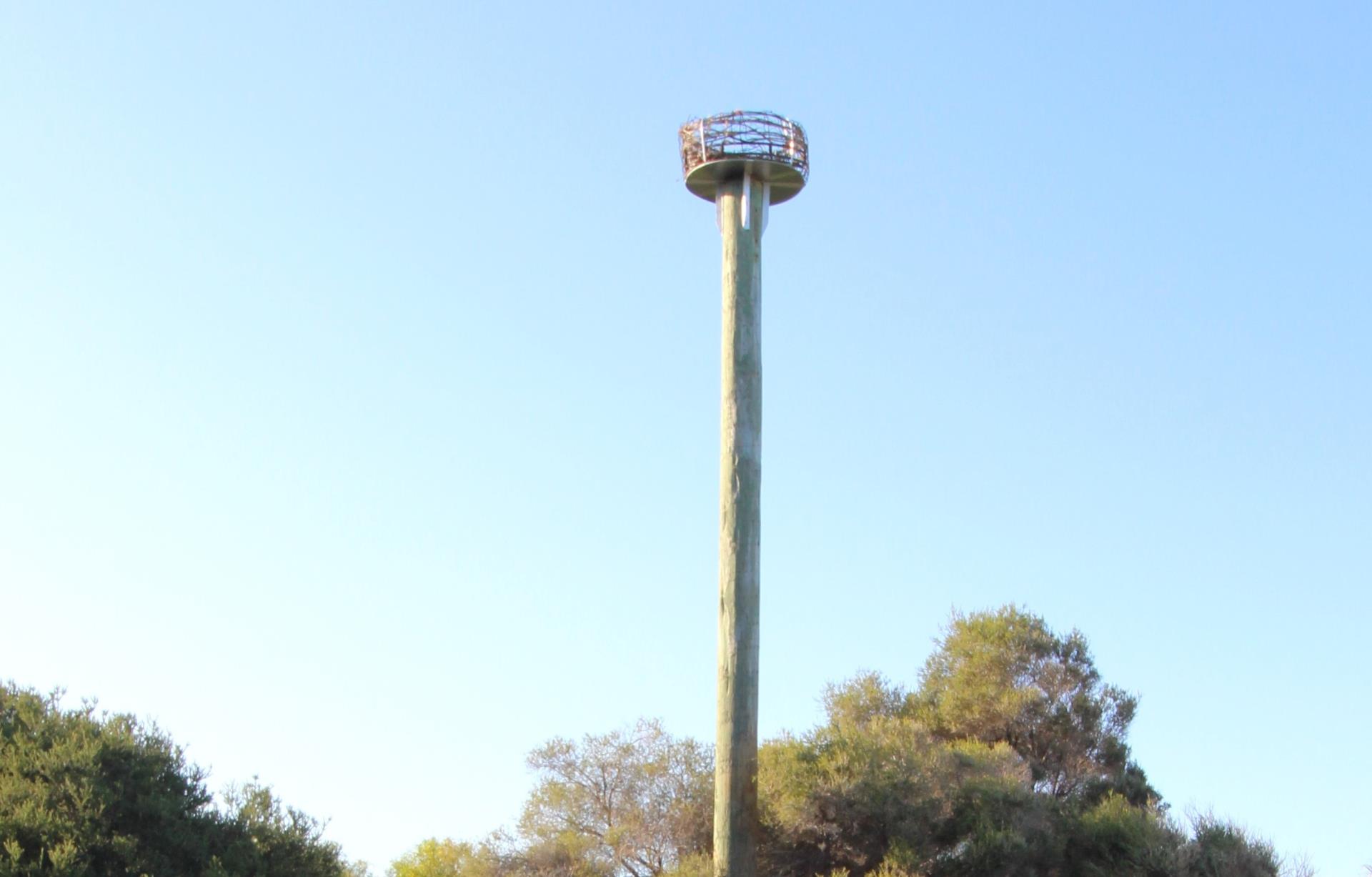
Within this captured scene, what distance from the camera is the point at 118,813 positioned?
2019cm

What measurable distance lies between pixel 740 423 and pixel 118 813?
1010 centimetres

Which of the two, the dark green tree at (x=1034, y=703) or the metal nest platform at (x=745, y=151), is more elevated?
the metal nest platform at (x=745, y=151)

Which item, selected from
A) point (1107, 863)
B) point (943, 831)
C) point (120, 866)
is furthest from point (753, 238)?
point (120, 866)

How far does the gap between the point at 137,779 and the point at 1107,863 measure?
14362 millimetres

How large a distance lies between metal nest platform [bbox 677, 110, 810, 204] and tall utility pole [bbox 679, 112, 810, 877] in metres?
0.01

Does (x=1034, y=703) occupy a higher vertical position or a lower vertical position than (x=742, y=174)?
lower

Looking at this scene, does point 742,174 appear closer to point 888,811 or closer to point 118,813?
point 888,811

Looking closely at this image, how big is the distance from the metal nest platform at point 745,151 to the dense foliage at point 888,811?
8.76m

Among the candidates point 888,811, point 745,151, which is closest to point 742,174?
point 745,151

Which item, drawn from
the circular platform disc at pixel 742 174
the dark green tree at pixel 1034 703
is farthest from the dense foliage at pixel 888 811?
the circular platform disc at pixel 742 174

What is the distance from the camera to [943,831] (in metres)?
23.3

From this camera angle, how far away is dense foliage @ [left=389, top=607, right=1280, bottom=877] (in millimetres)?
22500

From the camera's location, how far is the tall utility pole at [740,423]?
21.4 meters

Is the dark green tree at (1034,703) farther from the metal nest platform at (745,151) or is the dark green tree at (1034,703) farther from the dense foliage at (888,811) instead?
the metal nest platform at (745,151)
